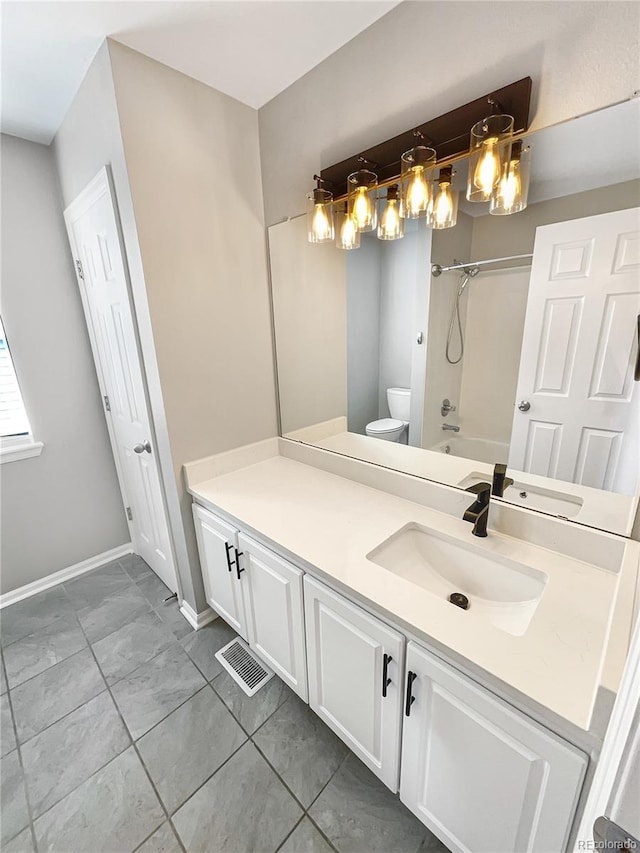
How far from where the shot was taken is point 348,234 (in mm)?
1477

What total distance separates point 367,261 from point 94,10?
1.17m

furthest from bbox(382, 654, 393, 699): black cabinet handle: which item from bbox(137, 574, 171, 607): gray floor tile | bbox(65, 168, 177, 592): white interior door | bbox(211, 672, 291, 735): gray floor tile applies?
bbox(137, 574, 171, 607): gray floor tile

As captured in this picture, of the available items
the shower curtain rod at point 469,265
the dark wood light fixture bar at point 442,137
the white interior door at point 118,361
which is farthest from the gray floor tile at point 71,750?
the dark wood light fixture bar at point 442,137

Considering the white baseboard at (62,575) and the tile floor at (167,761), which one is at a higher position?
the white baseboard at (62,575)

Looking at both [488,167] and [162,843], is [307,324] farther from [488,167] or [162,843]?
[162,843]

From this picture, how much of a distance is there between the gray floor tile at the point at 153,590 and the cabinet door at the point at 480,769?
157 centimetres

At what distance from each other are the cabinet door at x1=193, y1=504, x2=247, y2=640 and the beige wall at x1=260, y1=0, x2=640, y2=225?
1.48m

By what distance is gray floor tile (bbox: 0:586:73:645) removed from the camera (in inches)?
73.0

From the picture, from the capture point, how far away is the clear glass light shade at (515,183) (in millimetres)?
1008

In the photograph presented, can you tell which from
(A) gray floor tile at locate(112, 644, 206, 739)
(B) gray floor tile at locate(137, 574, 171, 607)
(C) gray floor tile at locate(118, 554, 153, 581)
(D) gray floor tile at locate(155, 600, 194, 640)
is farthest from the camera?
(C) gray floor tile at locate(118, 554, 153, 581)

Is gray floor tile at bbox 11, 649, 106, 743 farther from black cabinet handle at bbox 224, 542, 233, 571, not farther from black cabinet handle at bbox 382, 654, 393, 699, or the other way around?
black cabinet handle at bbox 382, 654, 393, 699

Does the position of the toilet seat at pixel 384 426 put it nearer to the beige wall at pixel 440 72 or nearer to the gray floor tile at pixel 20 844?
the beige wall at pixel 440 72

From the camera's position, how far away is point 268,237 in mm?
1776

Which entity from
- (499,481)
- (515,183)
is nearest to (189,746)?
(499,481)
